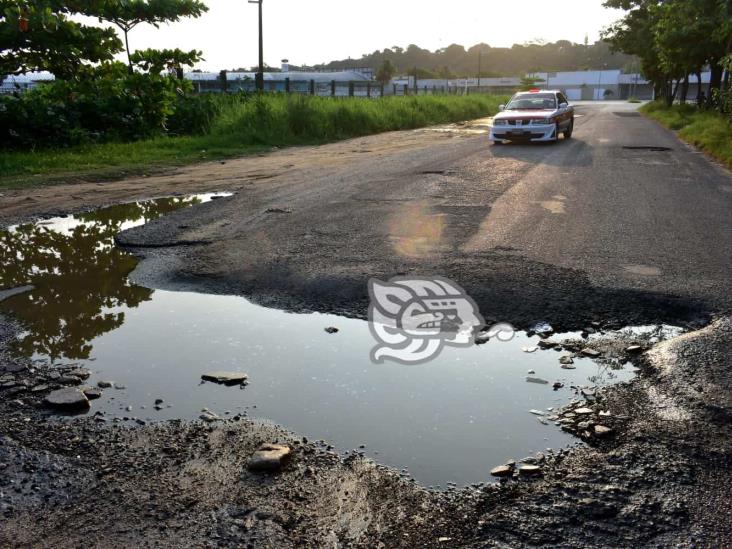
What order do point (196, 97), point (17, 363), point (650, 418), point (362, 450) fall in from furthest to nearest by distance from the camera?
1. point (196, 97)
2. point (17, 363)
3. point (650, 418)
4. point (362, 450)

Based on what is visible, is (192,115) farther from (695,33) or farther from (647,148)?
(695,33)

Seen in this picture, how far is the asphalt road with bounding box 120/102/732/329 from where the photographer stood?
4910 mm

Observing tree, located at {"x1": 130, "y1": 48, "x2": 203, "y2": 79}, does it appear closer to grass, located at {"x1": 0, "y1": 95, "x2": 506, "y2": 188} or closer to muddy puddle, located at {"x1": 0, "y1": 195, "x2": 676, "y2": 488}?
grass, located at {"x1": 0, "y1": 95, "x2": 506, "y2": 188}

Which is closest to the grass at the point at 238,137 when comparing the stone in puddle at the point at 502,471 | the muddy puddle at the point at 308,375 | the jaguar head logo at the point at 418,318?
the muddy puddle at the point at 308,375

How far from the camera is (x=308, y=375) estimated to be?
149 inches

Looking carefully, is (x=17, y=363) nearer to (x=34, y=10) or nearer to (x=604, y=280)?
(x=604, y=280)

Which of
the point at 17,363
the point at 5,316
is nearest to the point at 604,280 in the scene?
the point at 17,363

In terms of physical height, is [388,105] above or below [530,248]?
above

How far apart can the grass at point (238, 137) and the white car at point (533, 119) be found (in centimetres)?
A: 596

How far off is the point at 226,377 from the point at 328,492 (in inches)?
52.3

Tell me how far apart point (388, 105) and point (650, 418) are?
88.7ft

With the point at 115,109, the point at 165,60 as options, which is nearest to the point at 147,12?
the point at 165,60

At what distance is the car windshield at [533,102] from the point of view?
1873 centimetres

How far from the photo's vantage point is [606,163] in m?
13.2
